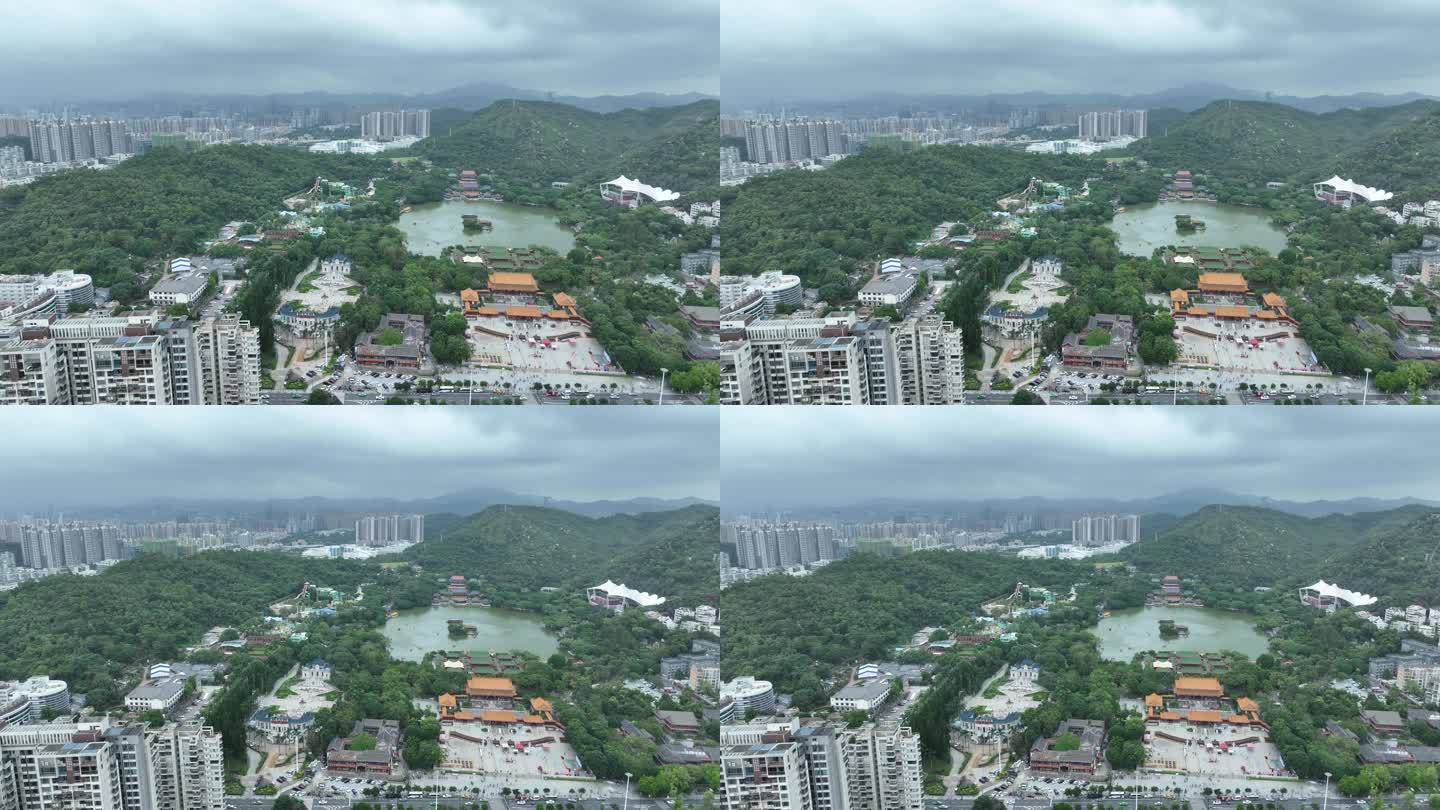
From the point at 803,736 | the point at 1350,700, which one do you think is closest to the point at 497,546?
the point at 803,736

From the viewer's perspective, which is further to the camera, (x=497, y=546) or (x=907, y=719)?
(x=497, y=546)

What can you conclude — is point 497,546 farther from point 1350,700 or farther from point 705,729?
point 1350,700

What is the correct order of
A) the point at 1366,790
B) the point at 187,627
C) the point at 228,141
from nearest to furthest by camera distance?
the point at 1366,790 → the point at 187,627 → the point at 228,141

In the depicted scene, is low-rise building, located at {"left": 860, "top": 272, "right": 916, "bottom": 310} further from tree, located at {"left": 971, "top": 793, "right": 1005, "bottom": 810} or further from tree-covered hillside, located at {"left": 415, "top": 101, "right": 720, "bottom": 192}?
tree, located at {"left": 971, "top": 793, "right": 1005, "bottom": 810}

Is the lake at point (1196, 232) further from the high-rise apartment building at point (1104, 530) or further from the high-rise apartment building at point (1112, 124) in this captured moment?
the high-rise apartment building at point (1104, 530)

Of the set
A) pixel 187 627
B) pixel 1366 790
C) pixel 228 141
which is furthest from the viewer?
pixel 228 141

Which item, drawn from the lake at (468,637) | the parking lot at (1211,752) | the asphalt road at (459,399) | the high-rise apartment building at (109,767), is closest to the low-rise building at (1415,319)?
the parking lot at (1211,752)

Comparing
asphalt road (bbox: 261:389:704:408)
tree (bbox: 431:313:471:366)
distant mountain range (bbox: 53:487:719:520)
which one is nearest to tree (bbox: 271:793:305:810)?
distant mountain range (bbox: 53:487:719:520)
